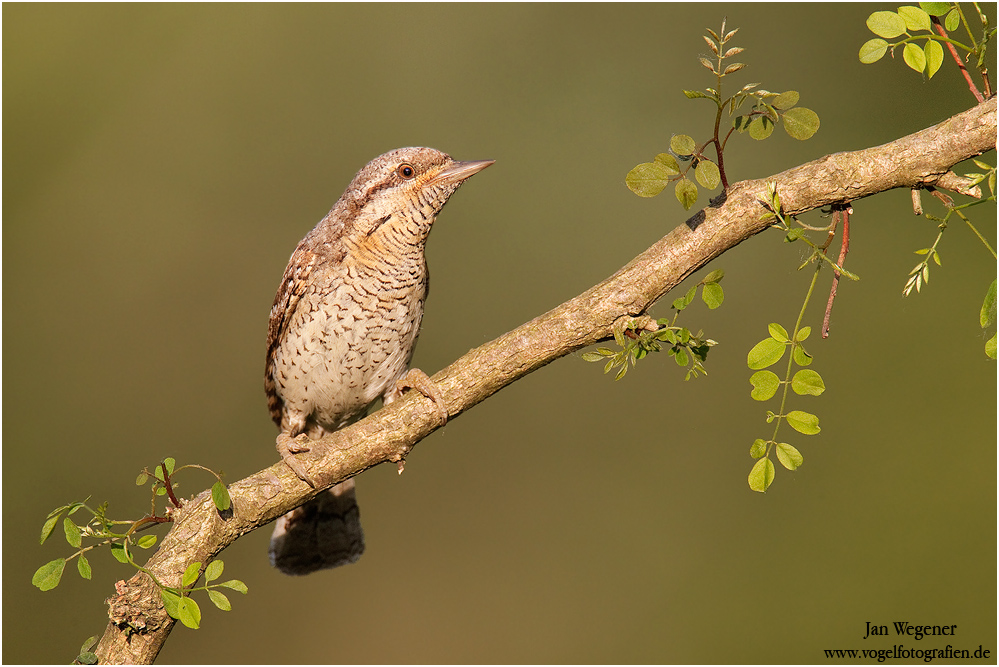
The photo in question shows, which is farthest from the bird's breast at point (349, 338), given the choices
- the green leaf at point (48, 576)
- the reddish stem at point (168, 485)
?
the green leaf at point (48, 576)

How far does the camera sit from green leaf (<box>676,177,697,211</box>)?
163 centimetres

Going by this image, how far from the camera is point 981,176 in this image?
1494 mm

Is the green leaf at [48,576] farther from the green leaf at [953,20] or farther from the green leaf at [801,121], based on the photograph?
the green leaf at [953,20]

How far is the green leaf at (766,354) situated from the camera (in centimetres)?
158

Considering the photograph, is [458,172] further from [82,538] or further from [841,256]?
[82,538]

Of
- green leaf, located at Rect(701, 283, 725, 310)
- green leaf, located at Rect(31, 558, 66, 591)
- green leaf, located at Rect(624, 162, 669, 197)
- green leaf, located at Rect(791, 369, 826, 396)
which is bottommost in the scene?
green leaf, located at Rect(31, 558, 66, 591)

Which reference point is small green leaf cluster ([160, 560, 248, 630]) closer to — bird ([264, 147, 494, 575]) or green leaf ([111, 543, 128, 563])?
green leaf ([111, 543, 128, 563])

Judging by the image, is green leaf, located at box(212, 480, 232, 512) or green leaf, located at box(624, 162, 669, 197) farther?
green leaf, located at box(212, 480, 232, 512)

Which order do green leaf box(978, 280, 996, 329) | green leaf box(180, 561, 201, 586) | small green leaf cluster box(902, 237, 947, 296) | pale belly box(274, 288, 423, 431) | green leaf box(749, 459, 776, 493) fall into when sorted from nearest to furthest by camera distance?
green leaf box(978, 280, 996, 329)
small green leaf cluster box(902, 237, 947, 296)
green leaf box(749, 459, 776, 493)
green leaf box(180, 561, 201, 586)
pale belly box(274, 288, 423, 431)

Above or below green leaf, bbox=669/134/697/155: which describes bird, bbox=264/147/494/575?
above

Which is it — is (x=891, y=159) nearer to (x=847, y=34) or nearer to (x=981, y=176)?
(x=981, y=176)

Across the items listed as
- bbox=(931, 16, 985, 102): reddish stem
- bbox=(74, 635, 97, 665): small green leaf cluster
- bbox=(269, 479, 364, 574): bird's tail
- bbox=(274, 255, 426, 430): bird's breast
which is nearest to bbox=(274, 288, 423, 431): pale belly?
bbox=(274, 255, 426, 430): bird's breast

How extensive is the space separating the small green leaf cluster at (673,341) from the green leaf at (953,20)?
2.19 feet

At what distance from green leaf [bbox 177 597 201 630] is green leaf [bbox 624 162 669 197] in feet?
4.41
